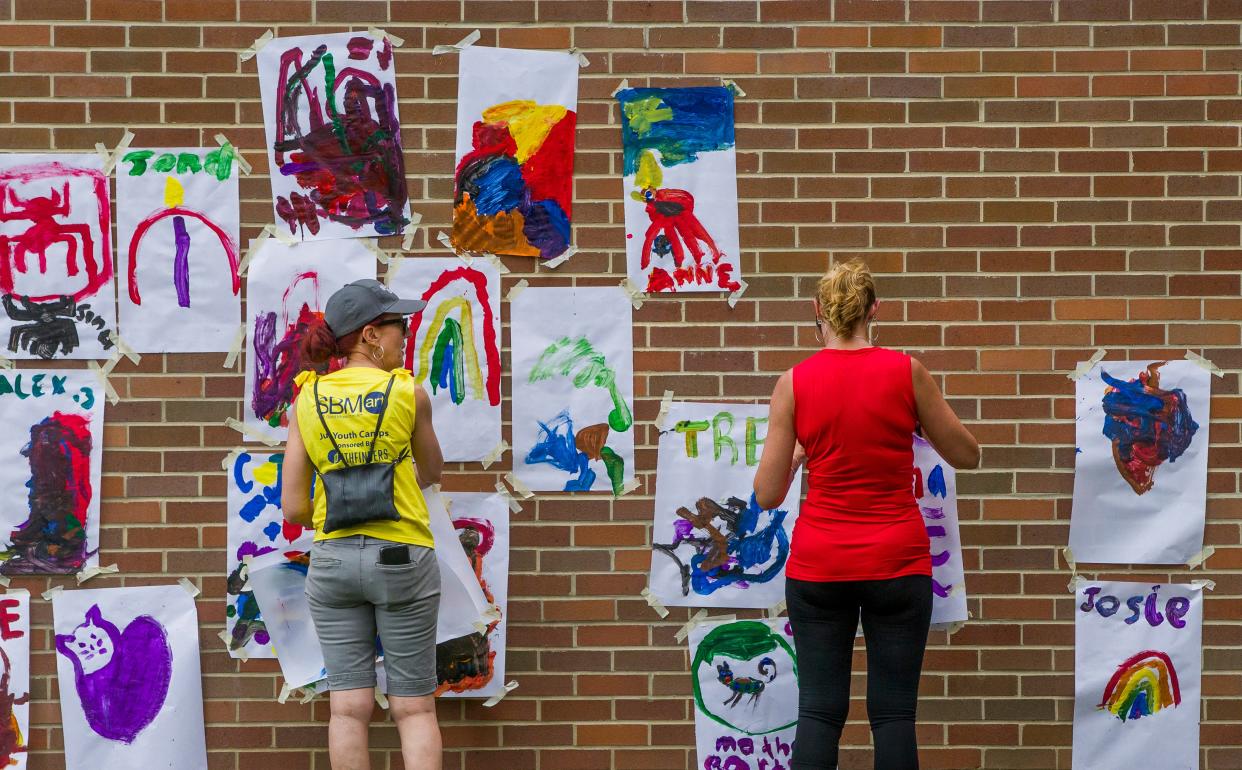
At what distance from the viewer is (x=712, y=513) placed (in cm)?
Answer: 397

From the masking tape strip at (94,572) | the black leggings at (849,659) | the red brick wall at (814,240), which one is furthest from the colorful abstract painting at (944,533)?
the masking tape strip at (94,572)

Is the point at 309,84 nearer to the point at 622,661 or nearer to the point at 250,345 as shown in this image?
the point at 250,345

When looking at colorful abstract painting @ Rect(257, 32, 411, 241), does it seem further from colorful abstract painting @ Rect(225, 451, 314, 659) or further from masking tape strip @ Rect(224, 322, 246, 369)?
colorful abstract painting @ Rect(225, 451, 314, 659)

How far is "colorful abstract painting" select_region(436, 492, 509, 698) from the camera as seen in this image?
12.9 ft

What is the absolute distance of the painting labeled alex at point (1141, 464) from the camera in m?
3.96

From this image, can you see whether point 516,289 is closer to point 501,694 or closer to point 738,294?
point 738,294

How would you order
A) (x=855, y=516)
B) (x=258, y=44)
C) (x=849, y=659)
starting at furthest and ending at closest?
(x=258, y=44) < (x=849, y=659) < (x=855, y=516)

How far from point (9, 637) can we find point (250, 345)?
4.25ft

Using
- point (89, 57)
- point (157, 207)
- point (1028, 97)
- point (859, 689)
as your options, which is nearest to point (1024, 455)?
point (859, 689)

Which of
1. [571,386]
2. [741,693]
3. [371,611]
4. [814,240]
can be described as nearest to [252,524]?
[371,611]

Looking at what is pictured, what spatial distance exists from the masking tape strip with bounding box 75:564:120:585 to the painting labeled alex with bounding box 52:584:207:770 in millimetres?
50

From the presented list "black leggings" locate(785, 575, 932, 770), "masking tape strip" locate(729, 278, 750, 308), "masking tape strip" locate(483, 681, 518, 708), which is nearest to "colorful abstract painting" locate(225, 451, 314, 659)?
"masking tape strip" locate(483, 681, 518, 708)

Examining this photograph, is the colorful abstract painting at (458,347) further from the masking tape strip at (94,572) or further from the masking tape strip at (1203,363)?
the masking tape strip at (1203,363)

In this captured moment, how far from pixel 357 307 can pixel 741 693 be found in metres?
1.85
